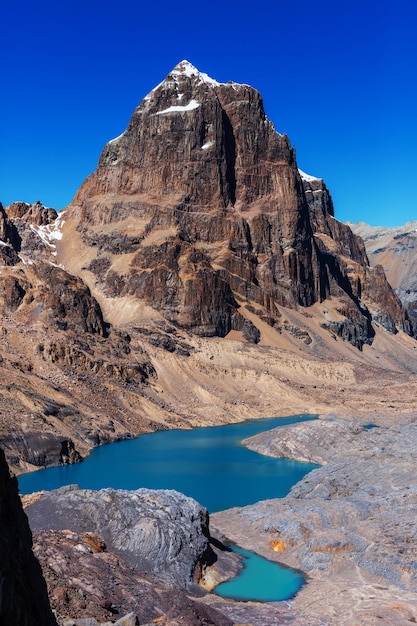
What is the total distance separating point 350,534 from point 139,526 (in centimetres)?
1423

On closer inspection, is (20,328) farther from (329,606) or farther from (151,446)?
(329,606)

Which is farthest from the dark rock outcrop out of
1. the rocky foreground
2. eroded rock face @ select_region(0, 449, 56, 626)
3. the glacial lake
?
the glacial lake

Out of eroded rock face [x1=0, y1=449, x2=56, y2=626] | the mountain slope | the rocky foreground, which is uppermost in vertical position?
the mountain slope

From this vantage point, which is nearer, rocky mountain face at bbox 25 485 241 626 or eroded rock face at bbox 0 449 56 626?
eroded rock face at bbox 0 449 56 626

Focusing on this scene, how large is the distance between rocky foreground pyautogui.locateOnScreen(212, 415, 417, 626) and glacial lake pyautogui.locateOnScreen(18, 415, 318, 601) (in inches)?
94.6

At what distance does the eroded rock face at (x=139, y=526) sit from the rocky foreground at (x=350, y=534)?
19.5ft

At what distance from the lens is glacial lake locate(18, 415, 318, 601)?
56.8 meters

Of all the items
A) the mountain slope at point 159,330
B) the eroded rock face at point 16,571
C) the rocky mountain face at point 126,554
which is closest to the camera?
the eroded rock face at point 16,571

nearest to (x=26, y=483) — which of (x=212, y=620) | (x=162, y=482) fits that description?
(x=162, y=482)

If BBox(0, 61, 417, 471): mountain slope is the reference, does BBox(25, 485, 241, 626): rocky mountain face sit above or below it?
below

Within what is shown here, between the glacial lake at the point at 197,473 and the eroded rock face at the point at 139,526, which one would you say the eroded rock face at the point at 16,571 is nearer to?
the eroded rock face at the point at 139,526

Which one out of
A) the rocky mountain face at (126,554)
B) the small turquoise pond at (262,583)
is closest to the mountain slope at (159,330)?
the rocky mountain face at (126,554)

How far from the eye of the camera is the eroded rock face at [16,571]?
1167 centimetres

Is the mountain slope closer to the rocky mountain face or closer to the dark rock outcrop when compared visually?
the rocky mountain face
